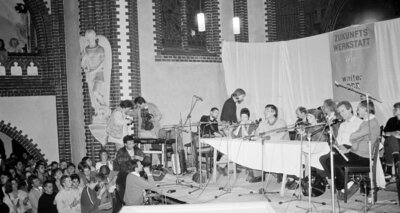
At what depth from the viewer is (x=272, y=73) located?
13297 mm

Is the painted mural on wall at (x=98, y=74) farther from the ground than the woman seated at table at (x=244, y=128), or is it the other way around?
the painted mural on wall at (x=98, y=74)

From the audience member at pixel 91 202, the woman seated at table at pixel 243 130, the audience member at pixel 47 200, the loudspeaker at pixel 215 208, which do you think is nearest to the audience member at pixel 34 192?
the audience member at pixel 47 200

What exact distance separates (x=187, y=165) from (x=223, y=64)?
10.0ft

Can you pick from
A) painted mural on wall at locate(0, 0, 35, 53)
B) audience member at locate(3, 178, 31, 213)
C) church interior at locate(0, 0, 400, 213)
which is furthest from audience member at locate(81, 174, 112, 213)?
painted mural on wall at locate(0, 0, 35, 53)

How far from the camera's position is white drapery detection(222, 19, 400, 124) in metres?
12.1

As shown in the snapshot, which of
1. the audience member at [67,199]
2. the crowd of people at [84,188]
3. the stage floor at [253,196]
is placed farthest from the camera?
the audience member at [67,199]

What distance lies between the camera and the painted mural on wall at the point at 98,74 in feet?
39.3

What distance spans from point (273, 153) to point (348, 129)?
3.84 ft

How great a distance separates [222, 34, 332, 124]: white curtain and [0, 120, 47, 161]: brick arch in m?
5.31

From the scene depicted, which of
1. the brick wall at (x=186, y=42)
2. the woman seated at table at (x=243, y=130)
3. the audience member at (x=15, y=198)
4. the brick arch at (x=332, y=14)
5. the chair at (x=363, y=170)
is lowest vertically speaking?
the audience member at (x=15, y=198)

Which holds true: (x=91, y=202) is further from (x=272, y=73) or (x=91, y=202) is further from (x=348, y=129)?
(x=272, y=73)

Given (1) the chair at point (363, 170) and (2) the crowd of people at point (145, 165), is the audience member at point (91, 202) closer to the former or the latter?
(2) the crowd of people at point (145, 165)

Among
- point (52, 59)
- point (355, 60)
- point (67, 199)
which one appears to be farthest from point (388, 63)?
point (52, 59)

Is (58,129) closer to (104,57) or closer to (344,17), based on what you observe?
(104,57)
